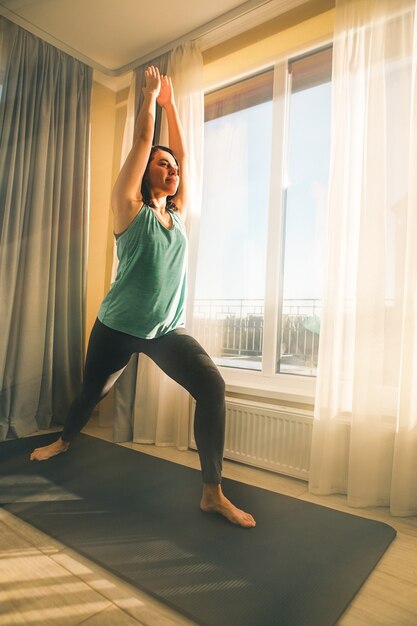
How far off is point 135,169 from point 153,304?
0.53 m

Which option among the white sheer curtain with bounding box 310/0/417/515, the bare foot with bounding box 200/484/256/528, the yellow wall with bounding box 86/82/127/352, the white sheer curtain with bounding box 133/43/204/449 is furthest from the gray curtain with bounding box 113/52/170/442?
the white sheer curtain with bounding box 310/0/417/515

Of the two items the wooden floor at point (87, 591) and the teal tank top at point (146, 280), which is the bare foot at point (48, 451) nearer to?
the wooden floor at point (87, 591)

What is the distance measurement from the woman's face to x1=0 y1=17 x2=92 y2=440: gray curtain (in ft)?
3.88

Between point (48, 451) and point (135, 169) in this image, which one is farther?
point (48, 451)

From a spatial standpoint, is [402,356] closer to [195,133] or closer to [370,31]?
[370,31]

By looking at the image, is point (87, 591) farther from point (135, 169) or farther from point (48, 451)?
point (135, 169)

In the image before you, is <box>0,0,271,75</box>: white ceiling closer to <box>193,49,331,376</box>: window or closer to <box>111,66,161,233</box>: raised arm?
<box>193,49,331,376</box>: window

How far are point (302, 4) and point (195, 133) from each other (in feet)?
2.87

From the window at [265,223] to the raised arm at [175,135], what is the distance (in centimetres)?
59

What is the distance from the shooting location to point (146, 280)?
164 cm

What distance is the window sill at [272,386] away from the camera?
2092mm

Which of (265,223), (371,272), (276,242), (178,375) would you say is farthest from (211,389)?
(265,223)

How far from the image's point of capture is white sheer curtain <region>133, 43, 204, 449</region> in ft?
7.89

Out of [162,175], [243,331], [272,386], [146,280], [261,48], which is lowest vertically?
[272,386]
